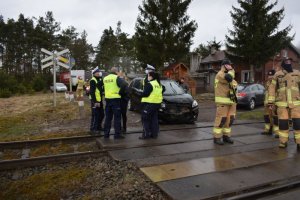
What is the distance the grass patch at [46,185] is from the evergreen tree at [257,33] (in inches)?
1102

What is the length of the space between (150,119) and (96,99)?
1.84m

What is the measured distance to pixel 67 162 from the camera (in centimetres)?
635

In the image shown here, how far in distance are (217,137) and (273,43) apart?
85.4 feet

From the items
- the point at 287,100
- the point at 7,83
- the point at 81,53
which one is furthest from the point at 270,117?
the point at 81,53

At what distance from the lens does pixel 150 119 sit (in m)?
8.02

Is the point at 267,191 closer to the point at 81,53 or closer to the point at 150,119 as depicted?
the point at 150,119

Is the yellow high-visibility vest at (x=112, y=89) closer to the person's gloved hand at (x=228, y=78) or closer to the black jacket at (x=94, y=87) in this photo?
the black jacket at (x=94, y=87)

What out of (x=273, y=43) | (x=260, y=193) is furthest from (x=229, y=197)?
(x=273, y=43)

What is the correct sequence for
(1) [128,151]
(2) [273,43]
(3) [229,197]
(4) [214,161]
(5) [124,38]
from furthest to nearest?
(5) [124,38], (2) [273,43], (1) [128,151], (4) [214,161], (3) [229,197]

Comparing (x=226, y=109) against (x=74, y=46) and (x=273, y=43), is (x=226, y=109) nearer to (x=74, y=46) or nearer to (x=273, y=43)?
(x=273, y=43)

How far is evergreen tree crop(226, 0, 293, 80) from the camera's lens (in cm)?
2986

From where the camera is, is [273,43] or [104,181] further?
[273,43]

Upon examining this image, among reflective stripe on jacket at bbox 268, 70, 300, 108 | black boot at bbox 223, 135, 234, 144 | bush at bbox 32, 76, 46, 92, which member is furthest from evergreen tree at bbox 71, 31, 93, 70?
reflective stripe on jacket at bbox 268, 70, 300, 108

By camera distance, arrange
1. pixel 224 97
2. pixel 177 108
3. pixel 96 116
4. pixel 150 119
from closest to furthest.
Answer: pixel 224 97
pixel 150 119
pixel 96 116
pixel 177 108
